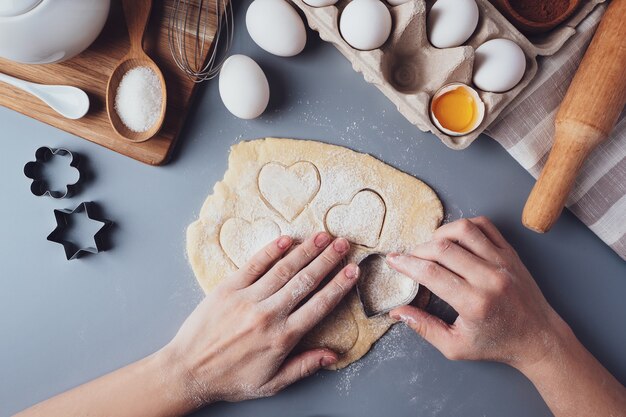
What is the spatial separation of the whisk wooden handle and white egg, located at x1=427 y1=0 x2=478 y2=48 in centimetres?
49

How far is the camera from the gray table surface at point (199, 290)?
0.98 meters

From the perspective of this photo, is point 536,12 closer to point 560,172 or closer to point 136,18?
point 560,172

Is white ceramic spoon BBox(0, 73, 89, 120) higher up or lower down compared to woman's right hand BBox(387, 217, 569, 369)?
lower down

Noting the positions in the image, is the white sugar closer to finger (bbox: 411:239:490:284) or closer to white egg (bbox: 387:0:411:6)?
white egg (bbox: 387:0:411:6)

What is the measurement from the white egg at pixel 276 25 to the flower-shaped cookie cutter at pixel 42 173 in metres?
0.42

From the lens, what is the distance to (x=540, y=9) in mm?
895

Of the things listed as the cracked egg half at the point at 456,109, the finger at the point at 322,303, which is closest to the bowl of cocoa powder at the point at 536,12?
the cracked egg half at the point at 456,109

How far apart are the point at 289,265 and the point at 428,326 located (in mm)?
265

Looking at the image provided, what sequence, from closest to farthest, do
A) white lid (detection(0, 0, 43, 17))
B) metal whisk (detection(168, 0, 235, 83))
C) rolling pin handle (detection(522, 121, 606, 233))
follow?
white lid (detection(0, 0, 43, 17))
rolling pin handle (detection(522, 121, 606, 233))
metal whisk (detection(168, 0, 235, 83))

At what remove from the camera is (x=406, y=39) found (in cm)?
90

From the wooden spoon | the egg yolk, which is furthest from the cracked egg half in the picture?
the wooden spoon

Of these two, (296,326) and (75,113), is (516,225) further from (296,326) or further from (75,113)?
(75,113)

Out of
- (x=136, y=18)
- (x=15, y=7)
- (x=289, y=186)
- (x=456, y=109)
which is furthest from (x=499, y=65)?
(x=15, y=7)

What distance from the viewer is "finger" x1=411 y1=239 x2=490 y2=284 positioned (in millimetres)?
892
